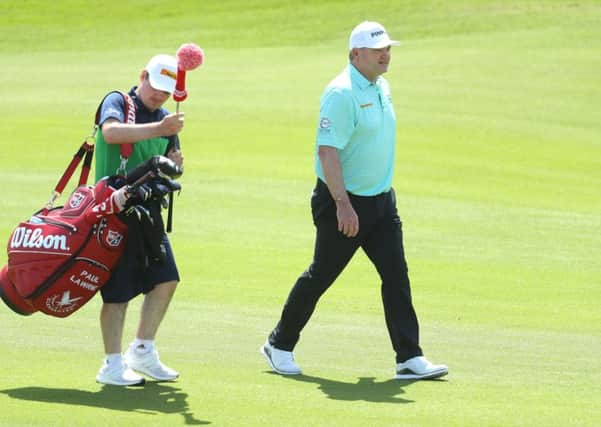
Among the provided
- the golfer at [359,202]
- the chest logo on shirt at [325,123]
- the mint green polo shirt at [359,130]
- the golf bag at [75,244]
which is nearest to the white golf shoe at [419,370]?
the golfer at [359,202]

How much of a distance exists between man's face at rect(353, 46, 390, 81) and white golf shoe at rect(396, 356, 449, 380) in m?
1.73

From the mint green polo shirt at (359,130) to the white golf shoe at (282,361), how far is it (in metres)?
1.10

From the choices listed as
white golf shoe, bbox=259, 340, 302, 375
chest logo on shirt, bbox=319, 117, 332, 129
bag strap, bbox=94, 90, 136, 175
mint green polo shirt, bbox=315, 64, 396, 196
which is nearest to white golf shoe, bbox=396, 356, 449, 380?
white golf shoe, bbox=259, 340, 302, 375

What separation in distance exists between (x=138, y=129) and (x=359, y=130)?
1.42m

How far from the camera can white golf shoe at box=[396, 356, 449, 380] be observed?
26.6ft

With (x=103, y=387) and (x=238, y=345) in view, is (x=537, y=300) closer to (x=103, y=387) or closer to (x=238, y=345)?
(x=238, y=345)

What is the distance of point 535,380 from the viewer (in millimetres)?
7988

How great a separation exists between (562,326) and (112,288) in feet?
12.4

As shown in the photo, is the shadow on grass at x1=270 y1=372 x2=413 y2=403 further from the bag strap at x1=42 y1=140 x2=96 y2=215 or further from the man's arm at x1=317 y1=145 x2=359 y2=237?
the bag strap at x1=42 y1=140 x2=96 y2=215

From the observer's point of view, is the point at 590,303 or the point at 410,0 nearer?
the point at 590,303

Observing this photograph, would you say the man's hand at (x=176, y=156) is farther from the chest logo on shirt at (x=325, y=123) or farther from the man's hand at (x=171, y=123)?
the chest logo on shirt at (x=325, y=123)

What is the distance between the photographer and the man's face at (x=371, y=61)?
8094 millimetres

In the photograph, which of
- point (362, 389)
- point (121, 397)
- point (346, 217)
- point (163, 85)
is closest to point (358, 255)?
point (346, 217)

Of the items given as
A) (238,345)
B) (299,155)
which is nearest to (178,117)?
(238,345)
